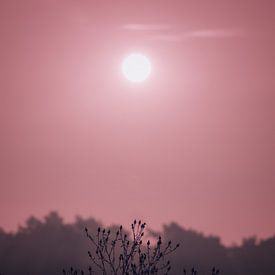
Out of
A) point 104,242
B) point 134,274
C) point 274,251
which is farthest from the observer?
point 274,251

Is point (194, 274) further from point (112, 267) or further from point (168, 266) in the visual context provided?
point (112, 267)

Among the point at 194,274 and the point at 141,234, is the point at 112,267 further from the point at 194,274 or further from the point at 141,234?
the point at 194,274

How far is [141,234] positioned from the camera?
1908cm

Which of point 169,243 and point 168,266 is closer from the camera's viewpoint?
point 169,243

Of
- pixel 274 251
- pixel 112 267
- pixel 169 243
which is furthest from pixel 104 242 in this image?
pixel 274 251

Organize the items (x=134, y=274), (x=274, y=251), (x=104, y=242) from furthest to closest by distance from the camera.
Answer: (x=274, y=251) < (x=104, y=242) < (x=134, y=274)

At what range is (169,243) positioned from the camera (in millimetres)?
17922

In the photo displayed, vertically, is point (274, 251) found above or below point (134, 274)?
above

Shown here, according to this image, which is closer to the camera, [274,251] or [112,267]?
[112,267]

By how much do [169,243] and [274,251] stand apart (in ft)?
274

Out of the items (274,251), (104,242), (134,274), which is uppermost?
(274,251)

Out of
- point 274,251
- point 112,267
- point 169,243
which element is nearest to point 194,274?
point 169,243

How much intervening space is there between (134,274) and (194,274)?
7.34 feet

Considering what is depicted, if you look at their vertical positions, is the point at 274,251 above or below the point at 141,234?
above
